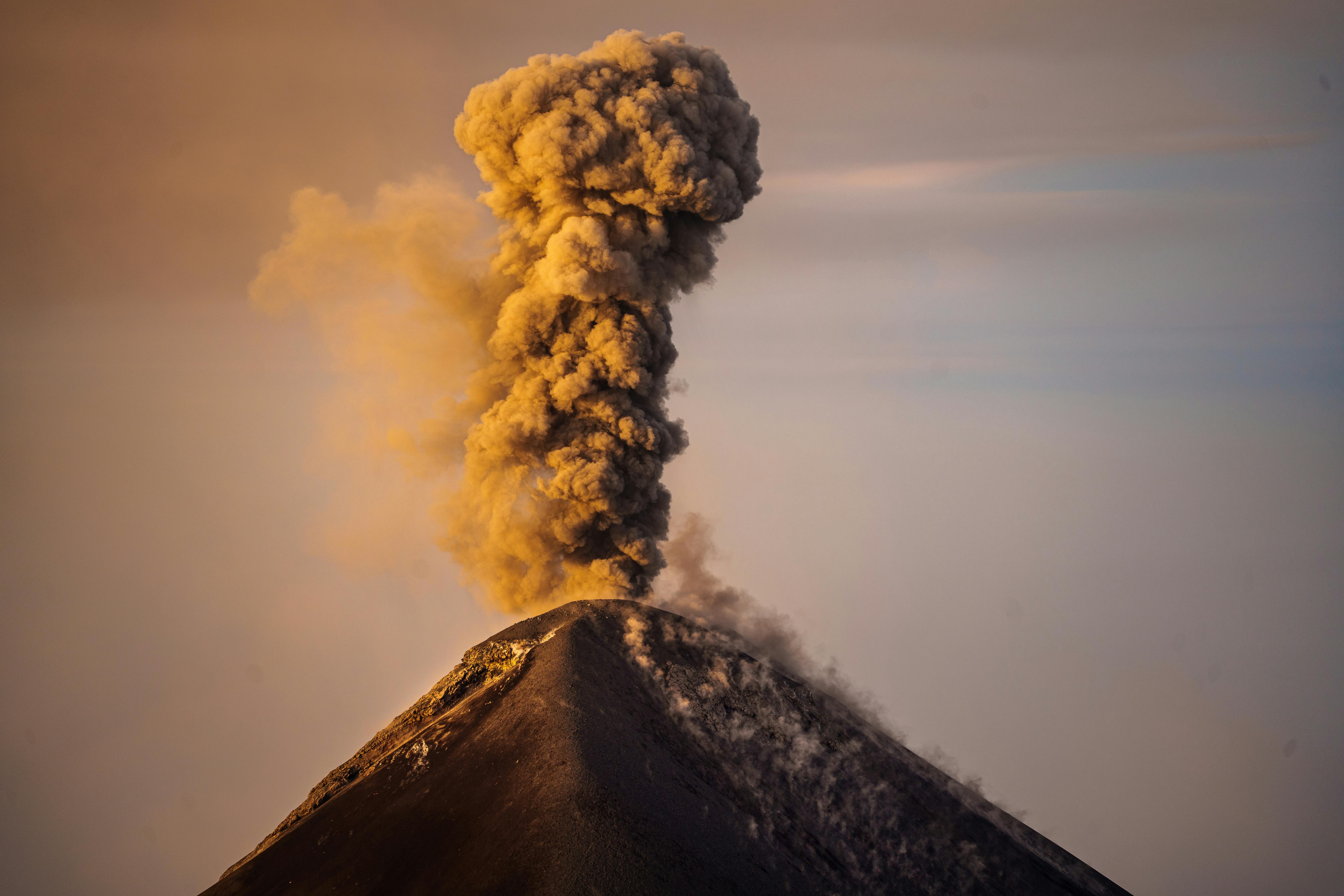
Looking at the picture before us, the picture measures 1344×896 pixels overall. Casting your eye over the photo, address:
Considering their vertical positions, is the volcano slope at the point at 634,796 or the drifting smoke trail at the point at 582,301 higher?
the drifting smoke trail at the point at 582,301

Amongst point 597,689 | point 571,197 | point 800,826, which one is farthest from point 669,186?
point 800,826

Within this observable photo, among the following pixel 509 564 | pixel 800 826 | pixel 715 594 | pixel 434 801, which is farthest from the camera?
pixel 715 594

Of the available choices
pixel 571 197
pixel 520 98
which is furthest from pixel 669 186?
pixel 520 98

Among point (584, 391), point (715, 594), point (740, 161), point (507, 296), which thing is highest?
point (740, 161)

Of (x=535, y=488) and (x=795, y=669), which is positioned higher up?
(x=535, y=488)

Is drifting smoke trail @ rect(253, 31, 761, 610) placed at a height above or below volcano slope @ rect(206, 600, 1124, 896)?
above

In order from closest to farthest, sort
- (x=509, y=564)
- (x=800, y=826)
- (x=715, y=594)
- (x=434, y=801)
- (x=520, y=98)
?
(x=434, y=801)
(x=800, y=826)
(x=520, y=98)
(x=509, y=564)
(x=715, y=594)

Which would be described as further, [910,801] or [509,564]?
[509,564]

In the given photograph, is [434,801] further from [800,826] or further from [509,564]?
[509,564]
